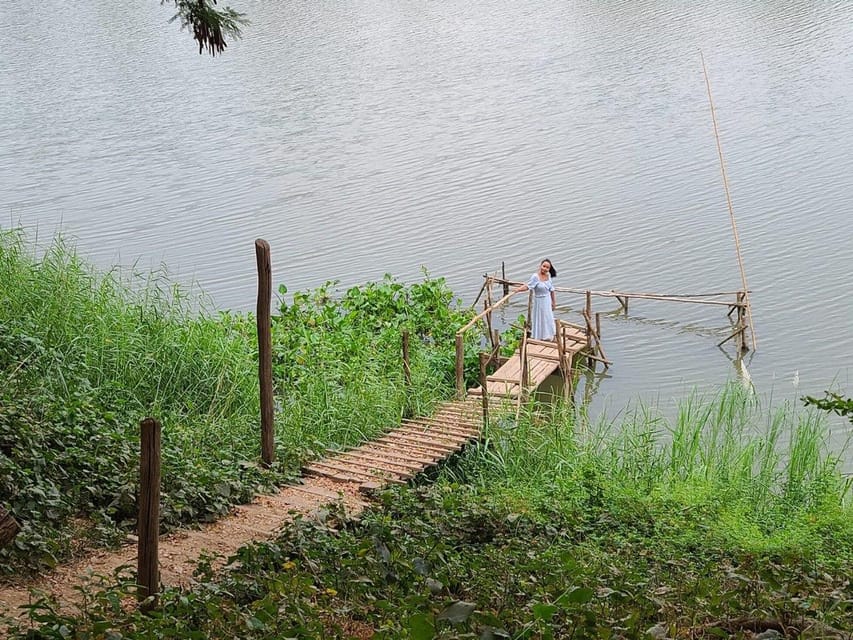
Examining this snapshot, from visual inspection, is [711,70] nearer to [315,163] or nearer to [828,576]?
[315,163]

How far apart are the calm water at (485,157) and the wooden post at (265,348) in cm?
559

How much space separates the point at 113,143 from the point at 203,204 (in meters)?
4.29

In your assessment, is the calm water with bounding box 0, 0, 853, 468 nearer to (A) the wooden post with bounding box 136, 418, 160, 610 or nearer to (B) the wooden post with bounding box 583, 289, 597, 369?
(B) the wooden post with bounding box 583, 289, 597, 369

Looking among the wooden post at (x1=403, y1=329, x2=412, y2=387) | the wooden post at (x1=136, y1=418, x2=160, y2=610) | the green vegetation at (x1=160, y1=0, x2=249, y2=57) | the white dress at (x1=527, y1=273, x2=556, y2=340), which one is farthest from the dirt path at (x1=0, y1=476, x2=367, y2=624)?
the white dress at (x1=527, y1=273, x2=556, y2=340)

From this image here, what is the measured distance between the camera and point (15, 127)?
21.8m

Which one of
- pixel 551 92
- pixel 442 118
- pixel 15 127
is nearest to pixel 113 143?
pixel 15 127

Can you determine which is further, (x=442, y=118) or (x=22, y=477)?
(x=442, y=118)

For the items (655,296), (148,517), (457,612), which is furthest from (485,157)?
(457,612)

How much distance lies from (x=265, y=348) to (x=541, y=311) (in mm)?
6214

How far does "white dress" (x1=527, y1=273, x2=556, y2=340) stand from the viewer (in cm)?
1248

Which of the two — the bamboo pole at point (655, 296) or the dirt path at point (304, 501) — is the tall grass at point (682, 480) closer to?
the dirt path at point (304, 501)

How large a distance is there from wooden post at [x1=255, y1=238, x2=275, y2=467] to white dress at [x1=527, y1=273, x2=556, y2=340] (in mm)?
5981

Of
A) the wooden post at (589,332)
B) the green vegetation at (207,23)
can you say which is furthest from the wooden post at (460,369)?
the green vegetation at (207,23)

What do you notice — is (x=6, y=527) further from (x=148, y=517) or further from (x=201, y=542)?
(x=201, y=542)
